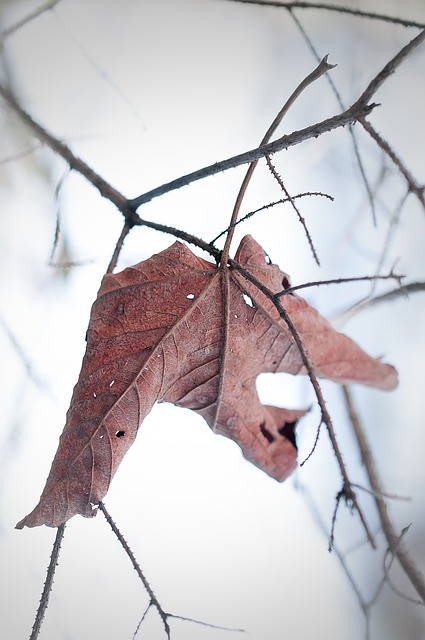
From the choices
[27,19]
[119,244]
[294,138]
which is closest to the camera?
[294,138]

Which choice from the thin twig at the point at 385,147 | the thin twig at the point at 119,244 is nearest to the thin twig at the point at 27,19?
the thin twig at the point at 119,244

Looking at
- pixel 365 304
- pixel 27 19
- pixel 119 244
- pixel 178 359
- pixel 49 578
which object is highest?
pixel 27 19

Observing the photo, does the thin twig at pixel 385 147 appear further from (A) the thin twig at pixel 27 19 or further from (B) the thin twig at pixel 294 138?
(A) the thin twig at pixel 27 19

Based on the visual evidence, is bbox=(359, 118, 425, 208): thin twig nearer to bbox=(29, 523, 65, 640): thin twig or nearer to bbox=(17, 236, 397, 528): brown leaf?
bbox=(17, 236, 397, 528): brown leaf

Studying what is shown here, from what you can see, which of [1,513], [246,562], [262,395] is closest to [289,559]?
[246,562]

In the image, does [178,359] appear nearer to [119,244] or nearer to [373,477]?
[119,244]

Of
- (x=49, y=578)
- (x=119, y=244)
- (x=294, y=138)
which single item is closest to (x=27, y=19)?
(x=119, y=244)

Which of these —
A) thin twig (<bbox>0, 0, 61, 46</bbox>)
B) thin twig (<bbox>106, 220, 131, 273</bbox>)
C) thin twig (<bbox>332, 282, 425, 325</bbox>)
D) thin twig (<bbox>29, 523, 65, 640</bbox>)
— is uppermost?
thin twig (<bbox>0, 0, 61, 46</bbox>)

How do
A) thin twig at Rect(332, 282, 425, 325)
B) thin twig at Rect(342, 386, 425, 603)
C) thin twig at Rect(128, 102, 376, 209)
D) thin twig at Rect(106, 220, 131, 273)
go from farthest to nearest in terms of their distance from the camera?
thin twig at Rect(332, 282, 425, 325) < thin twig at Rect(342, 386, 425, 603) < thin twig at Rect(106, 220, 131, 273) < thin twig at Rect(128, 102, 376, 209)

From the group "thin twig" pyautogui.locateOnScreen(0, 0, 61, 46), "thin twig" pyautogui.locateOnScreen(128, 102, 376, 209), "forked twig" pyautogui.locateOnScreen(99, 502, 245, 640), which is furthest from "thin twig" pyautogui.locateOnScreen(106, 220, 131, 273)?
"thin twig" pyautogui.locateOnScreen(0, 0, 61, 46)
